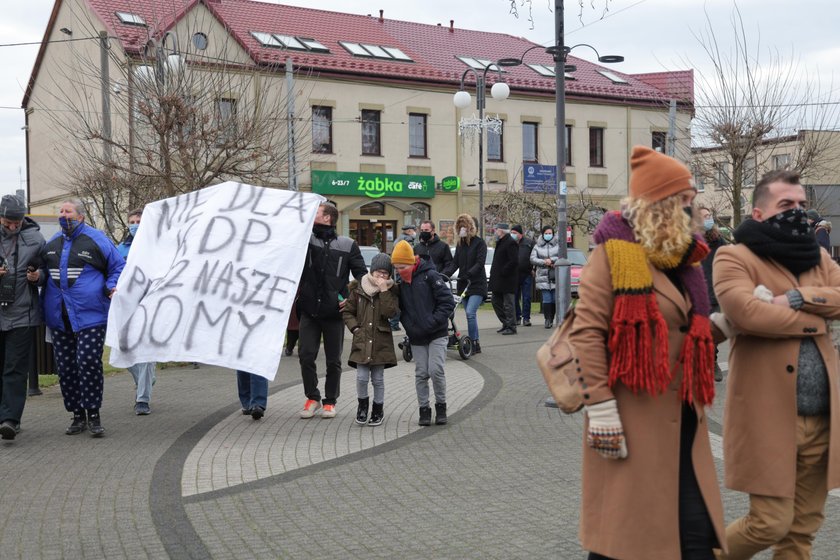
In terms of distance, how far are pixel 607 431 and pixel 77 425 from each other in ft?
21.7

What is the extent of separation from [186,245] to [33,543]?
406cm

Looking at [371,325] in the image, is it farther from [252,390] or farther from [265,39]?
[265,39]

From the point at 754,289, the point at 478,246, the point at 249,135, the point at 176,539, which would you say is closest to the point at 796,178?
the point at 754,289

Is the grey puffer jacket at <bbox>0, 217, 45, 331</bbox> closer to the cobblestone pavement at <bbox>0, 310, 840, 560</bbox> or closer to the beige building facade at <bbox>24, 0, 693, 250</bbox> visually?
the cobblestone pavement at <bbox>0, 310, 840, 560</bbox>

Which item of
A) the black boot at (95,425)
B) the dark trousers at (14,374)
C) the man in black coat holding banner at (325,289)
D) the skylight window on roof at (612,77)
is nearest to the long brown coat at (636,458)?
the man in black coat holding banner at (325,289)

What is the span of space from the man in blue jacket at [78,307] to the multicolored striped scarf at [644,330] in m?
6.14

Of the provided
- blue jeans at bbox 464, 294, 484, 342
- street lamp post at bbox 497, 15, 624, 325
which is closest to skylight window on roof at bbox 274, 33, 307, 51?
blue jeans at bbox 464, 294, 484, 342

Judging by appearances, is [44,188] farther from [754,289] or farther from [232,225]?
[754,289]

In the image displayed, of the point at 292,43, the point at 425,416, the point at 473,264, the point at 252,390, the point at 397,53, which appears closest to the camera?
the point at 425,416

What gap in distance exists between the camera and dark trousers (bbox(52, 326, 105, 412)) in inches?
344

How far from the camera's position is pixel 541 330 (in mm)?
19094

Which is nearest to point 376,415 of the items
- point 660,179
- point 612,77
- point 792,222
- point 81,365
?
point 81,365

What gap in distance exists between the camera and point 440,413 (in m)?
9.12

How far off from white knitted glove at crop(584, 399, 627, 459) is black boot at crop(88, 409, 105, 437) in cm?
621
